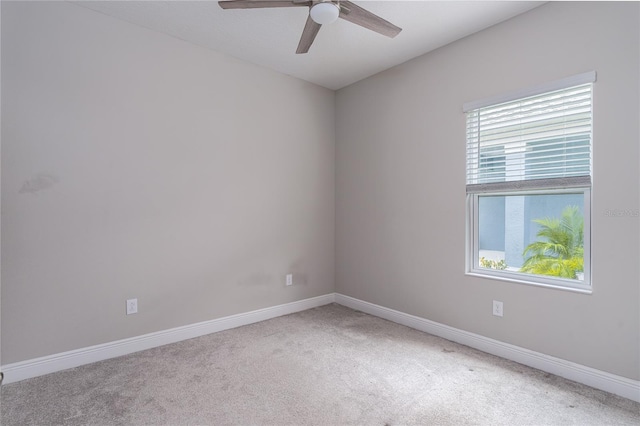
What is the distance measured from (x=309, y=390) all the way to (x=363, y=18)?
7.84ft

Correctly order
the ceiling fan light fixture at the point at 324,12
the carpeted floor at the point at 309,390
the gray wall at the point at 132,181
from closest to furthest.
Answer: the carpeted floor at the point at 309,390 → the ceiling fan light fixture at the point at 324,12 → the gray wall at the point at 132,181

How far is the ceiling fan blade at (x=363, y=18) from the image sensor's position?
1.97 meters

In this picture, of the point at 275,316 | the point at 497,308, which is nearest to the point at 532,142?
the point at 497,308

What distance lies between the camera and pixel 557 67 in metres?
2.28

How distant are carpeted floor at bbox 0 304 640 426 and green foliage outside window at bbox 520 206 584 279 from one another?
728 millimetres

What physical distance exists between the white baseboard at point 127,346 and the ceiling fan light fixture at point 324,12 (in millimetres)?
2631

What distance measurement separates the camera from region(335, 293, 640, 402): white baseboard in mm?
2021

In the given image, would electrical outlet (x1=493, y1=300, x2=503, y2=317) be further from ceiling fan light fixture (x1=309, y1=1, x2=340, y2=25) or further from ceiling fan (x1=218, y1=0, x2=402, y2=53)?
ceiling fan light fixture (x1=309, y1=1, x2=340, y2=25)

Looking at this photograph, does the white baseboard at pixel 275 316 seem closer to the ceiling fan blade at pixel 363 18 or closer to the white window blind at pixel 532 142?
the white window blind at pixel 532 142

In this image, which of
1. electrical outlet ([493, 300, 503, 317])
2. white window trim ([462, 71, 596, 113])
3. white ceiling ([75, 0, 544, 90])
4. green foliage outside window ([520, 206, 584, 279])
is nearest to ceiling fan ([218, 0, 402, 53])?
white ceiling ([75, 0, 544, 90])

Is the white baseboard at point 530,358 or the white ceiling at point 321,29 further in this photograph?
the white ceiling at point 321,29

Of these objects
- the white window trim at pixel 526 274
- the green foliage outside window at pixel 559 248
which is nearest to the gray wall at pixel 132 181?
the white window trim at pixel 526 274

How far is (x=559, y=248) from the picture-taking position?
2371 mm

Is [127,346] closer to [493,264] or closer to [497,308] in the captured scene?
[497,308]
